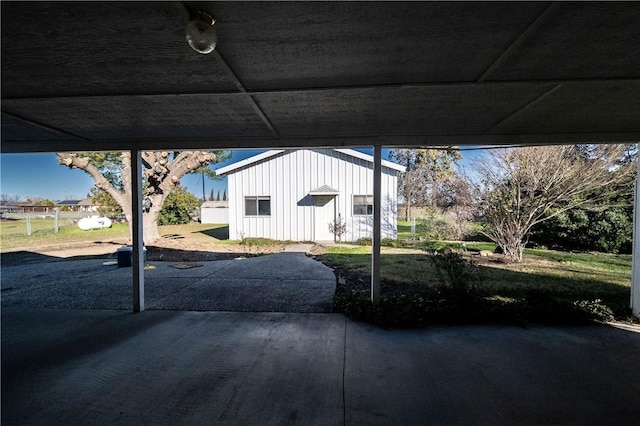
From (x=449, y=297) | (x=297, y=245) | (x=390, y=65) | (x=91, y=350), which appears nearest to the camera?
(x=390, y=65)

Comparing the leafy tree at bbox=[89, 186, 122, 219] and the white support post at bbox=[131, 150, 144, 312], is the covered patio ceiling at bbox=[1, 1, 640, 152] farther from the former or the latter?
the leafy tree at bbox=[89, 186, 122, 219]

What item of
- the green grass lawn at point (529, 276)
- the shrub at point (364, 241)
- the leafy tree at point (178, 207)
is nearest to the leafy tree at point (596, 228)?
the green grass lawn at point (529, 276)

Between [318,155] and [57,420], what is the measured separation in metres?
10.9

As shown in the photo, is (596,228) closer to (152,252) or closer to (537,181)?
(537,181)

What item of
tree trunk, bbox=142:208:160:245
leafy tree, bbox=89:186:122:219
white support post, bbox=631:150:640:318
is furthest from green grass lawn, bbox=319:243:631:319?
leafy tree, bbox=89:186:122:219

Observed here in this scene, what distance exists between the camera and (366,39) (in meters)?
1.88

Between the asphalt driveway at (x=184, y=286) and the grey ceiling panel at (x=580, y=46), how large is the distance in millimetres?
3965

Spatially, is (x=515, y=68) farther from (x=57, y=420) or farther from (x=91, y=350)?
(x=91, y=350)

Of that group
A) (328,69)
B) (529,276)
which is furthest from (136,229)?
(529,276)

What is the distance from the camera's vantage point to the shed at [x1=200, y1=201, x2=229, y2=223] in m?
23.6

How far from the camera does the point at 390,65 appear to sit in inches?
87.3

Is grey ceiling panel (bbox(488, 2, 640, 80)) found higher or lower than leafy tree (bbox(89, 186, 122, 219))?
higher

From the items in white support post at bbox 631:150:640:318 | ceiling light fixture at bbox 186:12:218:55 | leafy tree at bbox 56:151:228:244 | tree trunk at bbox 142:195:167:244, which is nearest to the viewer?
ceiling light fixture at bbox 186:12:218:55

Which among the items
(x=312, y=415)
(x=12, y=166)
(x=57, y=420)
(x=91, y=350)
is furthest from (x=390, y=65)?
(x=12, y=166)
